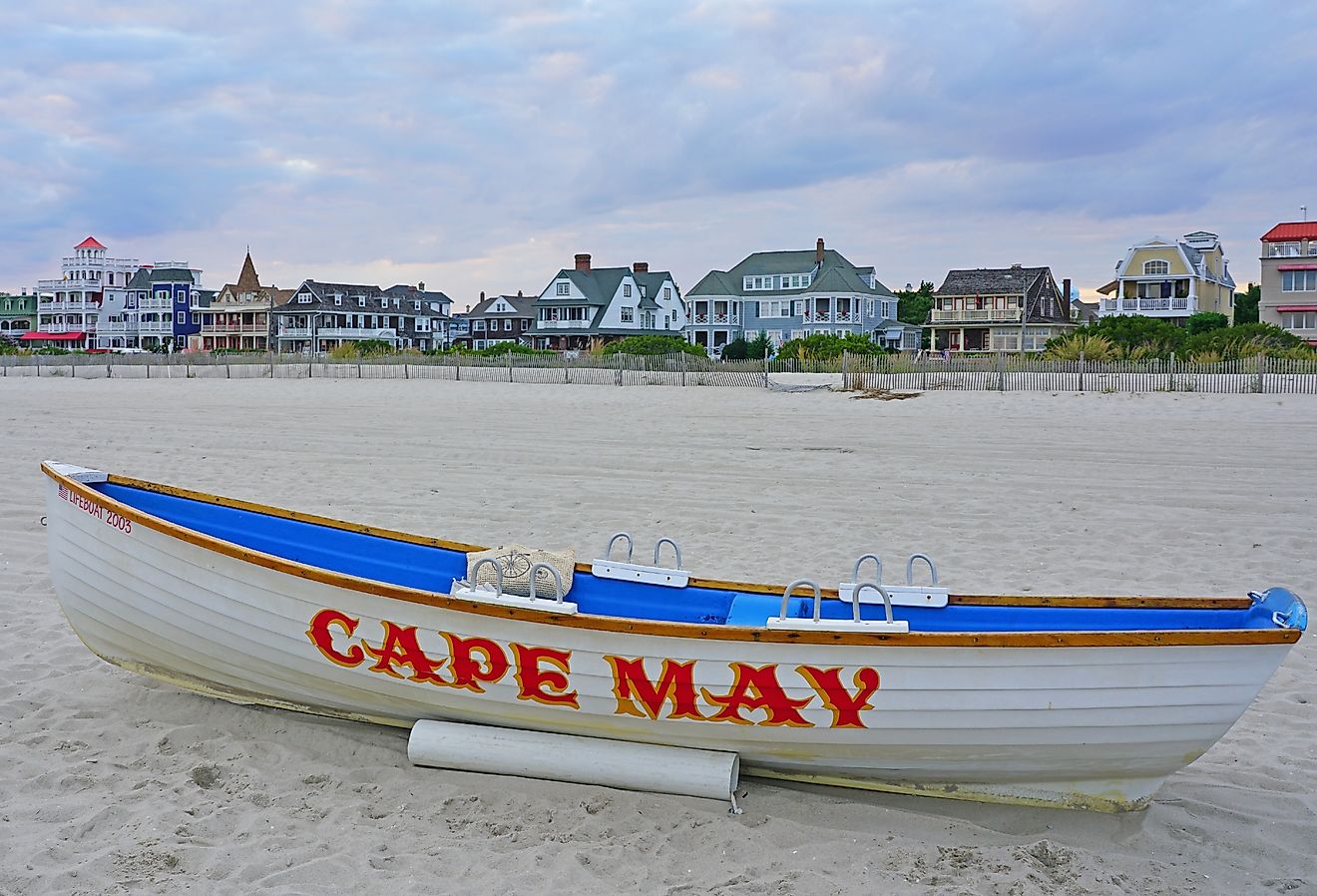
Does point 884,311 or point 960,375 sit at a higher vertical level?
point 884,311

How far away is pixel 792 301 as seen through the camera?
61938 millimetres

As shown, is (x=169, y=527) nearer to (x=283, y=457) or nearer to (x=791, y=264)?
(x=283, y=457)

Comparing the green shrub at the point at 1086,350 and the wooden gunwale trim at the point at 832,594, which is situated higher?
the green shrub at the point at 1086,350

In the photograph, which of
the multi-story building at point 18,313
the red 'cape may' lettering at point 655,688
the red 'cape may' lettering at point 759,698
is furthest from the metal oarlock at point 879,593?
the multi-story building at point 18,313

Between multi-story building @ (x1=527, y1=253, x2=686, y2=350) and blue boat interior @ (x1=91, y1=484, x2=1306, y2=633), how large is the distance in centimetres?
5891

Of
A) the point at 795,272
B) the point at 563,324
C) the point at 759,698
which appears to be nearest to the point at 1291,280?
the point at 795,272

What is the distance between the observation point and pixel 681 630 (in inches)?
178

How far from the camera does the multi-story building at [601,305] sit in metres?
65.9

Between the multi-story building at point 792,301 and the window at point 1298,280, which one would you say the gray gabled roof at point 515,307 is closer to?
the multi-story building at point 792,301

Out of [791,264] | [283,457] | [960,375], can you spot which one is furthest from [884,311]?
[283,457]

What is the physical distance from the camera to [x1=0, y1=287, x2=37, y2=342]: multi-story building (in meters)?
97.5

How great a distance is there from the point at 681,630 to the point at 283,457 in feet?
39.3

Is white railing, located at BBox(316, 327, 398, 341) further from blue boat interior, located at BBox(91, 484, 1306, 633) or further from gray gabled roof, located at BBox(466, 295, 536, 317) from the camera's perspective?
blue boat interior, located at BBox(91, 484, 1306, 633)

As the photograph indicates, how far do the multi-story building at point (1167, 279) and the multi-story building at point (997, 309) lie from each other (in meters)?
3.86
